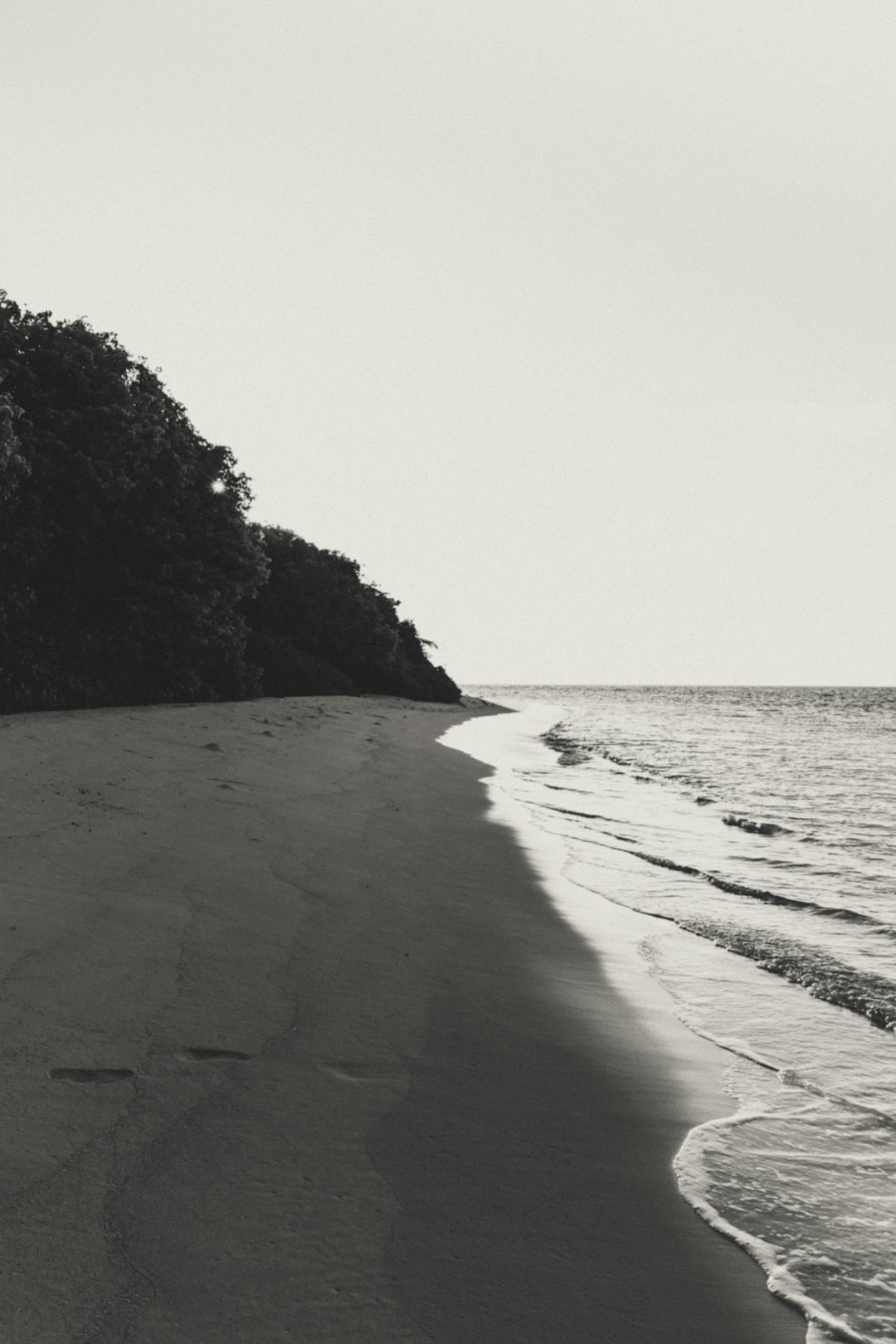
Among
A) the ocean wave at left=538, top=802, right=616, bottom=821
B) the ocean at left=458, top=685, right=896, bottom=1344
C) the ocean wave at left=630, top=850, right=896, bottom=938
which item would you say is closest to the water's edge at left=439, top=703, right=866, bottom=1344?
the ocean at left=458, top=685, right=896, bottom=1344

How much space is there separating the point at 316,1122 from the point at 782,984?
3672mm

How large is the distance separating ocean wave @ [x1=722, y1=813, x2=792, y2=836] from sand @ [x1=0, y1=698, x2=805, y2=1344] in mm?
6256

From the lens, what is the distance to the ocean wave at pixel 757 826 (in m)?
11.9

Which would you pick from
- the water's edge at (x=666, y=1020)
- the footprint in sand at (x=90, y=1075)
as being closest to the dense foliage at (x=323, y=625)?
the water's edge at (x=666, y=1020)

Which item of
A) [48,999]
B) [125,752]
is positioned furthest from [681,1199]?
[125,752]

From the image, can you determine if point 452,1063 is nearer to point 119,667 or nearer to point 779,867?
point 779,867

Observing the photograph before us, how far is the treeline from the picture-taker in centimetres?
1997

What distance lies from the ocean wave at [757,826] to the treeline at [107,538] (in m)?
14.3

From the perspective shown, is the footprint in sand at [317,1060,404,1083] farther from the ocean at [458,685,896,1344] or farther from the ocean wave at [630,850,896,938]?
the ocean wave at [630,850,896,938]

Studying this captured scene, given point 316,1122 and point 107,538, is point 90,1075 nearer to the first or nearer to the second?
point 316,1122

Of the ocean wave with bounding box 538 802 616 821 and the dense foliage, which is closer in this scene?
the ocean wave with bounding box 538 802 616 821

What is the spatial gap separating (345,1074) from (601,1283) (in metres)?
1.37

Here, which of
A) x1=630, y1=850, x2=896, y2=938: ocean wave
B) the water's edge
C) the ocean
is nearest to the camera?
the water's edge

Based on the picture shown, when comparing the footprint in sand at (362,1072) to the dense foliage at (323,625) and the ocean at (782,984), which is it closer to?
the ocean at (782,984)
